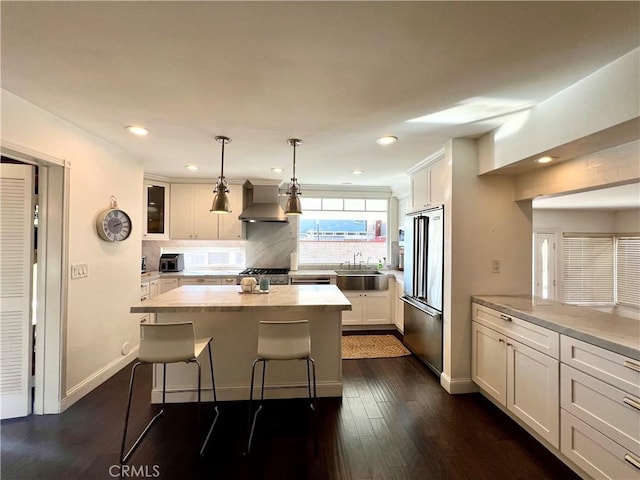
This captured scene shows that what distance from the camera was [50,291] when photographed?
2.37 meters

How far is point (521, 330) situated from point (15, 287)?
3907mm

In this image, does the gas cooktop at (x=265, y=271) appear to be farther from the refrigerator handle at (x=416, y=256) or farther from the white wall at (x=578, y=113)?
the white wall at (x=578, y=113)

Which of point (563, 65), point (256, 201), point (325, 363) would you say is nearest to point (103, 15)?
point (563, 65)

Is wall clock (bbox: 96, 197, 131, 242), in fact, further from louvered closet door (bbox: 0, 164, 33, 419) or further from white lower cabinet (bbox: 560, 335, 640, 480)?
white lower cabinet (bbox: 560, 335, 640, 480)

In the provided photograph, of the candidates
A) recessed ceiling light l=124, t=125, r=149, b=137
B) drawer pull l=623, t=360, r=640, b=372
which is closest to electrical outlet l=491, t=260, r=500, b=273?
drawer pull l=623, t=360, r=640, b=372

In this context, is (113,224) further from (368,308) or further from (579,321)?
(579,321)

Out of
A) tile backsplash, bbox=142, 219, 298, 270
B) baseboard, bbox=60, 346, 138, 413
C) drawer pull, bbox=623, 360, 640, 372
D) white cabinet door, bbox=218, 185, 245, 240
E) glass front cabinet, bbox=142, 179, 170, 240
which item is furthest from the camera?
tile backsplash, bbox=142, 219, 298, 270

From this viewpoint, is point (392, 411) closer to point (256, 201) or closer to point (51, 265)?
point (51, 265)

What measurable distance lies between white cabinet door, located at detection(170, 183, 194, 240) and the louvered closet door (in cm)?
219

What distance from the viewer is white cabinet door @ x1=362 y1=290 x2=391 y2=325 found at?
4527 mm

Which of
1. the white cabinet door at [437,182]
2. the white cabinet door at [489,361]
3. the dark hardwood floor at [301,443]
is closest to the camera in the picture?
the dark hardwood floor at [301,443]

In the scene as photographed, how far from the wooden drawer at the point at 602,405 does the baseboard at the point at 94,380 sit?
12.2 ft

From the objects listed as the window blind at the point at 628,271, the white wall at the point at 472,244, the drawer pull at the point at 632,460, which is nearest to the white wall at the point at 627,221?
the window blind at the point at 628,271

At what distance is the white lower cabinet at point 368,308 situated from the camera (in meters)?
4.50
